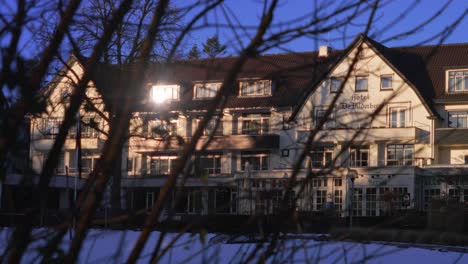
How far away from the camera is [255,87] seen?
6.73 ft

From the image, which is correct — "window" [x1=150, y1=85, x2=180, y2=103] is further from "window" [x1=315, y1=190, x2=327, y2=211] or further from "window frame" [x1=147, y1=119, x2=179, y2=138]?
"window" [x1=315, y1=190, x2=327, y2=211]

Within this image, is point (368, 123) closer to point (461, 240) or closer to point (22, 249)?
point (22, 249)

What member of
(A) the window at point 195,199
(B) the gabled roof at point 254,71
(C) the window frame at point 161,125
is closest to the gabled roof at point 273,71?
(B) the gabled roof at point 254,71

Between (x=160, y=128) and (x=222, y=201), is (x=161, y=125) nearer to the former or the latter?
(x=160, y=128)

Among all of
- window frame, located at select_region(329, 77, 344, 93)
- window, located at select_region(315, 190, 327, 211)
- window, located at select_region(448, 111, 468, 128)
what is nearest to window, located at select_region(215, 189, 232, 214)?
window frame, located at select_region(329, 77, 344, 93)

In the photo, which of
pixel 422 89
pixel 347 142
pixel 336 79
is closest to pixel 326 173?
pixel 347 142

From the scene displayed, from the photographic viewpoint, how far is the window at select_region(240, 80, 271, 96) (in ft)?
6.48

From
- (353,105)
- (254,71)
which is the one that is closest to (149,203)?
(254,71)

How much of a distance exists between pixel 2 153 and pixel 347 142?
93 centimetres

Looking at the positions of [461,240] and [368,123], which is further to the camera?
[461,240]

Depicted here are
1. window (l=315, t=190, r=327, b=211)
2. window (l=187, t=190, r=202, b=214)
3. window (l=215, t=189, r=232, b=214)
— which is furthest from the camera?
window (l=315, t=190, r=327, b=211)

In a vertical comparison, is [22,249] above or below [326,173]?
below

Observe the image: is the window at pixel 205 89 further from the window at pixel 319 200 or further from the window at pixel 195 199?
the window at pixel 319 200

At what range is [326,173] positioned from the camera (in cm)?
196
